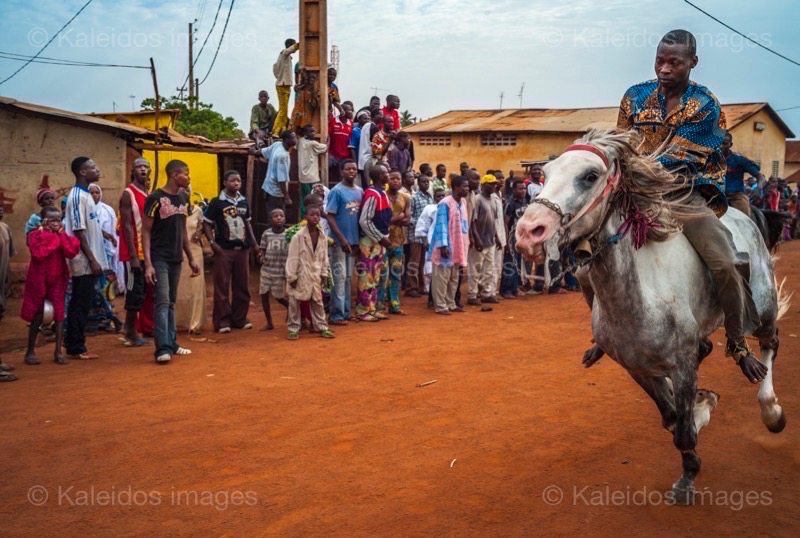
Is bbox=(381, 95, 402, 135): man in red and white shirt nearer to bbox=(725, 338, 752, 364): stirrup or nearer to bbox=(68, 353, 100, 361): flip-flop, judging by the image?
bbox=(68, 353, 100, 361): flip-flop

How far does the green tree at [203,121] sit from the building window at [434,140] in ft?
25.7

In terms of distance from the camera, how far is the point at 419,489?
4.77m

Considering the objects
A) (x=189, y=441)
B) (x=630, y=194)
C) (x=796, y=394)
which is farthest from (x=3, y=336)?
(x=796, y=394)

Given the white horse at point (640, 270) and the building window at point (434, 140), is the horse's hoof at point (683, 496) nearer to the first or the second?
the white horse at point (640, 270)

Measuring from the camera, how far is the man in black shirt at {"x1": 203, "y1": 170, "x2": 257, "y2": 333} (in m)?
10.4

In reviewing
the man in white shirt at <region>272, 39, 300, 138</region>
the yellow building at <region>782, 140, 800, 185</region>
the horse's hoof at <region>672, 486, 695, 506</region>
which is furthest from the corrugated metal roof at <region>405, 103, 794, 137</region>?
the horse's hoof at <region>672, 486, 695, 506</region>

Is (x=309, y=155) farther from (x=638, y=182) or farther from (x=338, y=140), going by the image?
(x=638, y=182)

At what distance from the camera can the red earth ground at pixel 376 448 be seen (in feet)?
14.4

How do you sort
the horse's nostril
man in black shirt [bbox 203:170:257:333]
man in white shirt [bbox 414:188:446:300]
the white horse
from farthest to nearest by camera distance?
1. man in white shirt [bbox 414:188:446:300]
2. man in black shirt [bbox 203:170:257:333]
3. the white horse
4. the horse's nostril

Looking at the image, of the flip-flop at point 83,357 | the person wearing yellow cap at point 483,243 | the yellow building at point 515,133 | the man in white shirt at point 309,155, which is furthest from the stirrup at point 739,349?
the yellow building at point 515,133

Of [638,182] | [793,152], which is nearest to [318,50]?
[638,182]

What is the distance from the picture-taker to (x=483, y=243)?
12.7m

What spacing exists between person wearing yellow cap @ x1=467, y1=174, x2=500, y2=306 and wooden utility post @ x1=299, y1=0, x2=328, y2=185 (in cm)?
312

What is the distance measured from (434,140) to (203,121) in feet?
31.8
